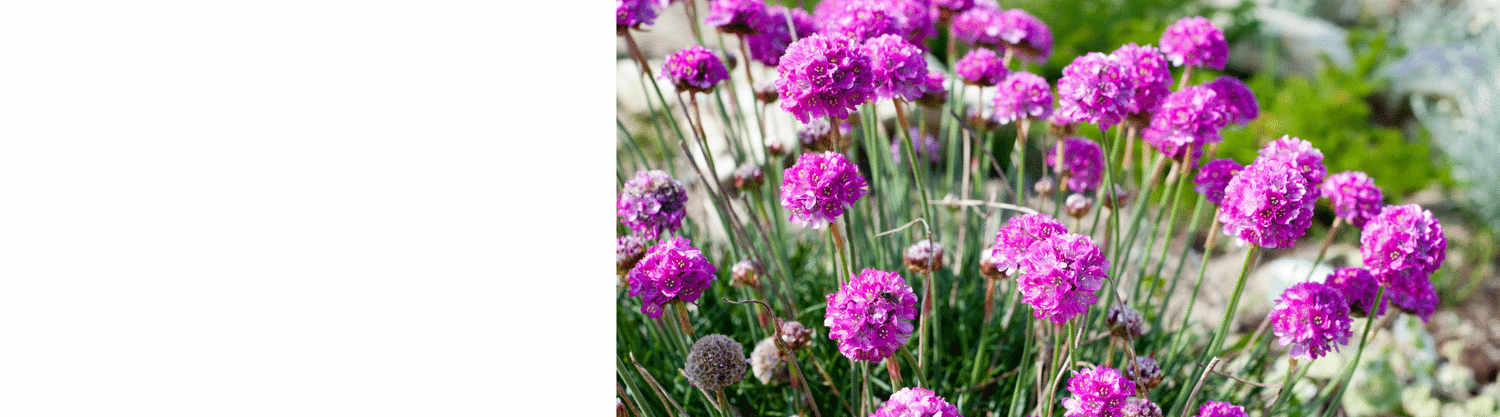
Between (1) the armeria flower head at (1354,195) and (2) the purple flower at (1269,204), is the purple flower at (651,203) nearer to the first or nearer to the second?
(2) the purple flower at (1269,204)

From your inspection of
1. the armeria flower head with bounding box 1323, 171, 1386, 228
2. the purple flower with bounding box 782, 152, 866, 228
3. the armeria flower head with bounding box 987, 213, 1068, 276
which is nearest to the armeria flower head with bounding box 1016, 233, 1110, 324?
the armeria flower head with bounding box 987, 213, 1068, 276

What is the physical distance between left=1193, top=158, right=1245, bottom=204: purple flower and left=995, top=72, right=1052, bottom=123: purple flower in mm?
198

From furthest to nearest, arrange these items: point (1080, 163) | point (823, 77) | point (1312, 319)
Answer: point (1080, 163), point (1312, 319), point (823, 77)

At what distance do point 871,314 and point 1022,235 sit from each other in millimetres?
157

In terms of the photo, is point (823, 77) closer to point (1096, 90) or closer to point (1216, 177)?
point (1096, 90)

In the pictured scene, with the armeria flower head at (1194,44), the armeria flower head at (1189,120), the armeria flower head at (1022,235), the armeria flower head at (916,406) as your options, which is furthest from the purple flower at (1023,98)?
the armeria flower head at (916,406)

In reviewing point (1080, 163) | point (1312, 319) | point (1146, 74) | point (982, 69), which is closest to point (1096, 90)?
point (1146, 74)

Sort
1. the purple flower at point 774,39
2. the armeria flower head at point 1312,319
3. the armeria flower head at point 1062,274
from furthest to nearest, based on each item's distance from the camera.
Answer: the purple flower at point 774,39 < the armeria flower head at point 1312,319 < the armeria flower head at point 1062,274

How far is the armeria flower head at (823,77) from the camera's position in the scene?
35.2 inches

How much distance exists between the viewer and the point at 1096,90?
0.99 metres

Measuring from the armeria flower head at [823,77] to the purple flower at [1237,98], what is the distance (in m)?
0.60
